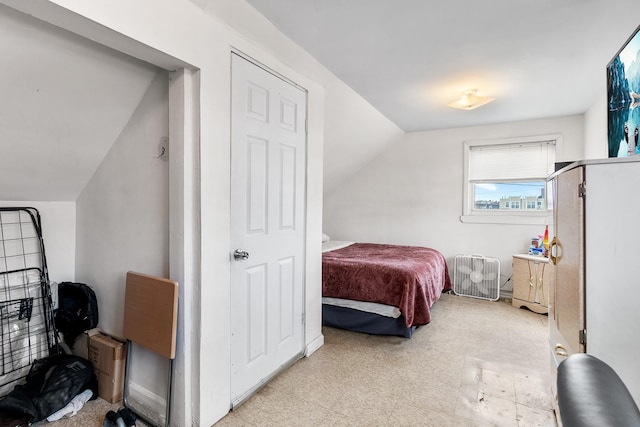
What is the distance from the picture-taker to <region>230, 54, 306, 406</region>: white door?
6.42 ft

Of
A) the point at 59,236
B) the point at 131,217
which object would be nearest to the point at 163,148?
the point at 131,217

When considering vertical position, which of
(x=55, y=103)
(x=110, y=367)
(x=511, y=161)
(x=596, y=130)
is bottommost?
(x=110, y=367)

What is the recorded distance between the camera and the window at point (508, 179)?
4211 millimetres

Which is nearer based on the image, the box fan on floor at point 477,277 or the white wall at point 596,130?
the white wall at point 596,130

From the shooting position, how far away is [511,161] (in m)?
4.40

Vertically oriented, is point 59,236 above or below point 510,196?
below

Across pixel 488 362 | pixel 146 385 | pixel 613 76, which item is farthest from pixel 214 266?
pixel 613 76

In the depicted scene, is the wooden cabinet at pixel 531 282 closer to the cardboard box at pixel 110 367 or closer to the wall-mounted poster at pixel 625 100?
the wall-mounted poster at pixel 625 100

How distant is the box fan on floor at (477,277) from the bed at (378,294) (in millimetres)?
1212

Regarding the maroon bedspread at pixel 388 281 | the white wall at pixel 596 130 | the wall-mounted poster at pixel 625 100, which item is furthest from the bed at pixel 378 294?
the white wall at pixel 596 130

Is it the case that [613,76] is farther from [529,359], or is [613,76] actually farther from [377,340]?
[377,340]

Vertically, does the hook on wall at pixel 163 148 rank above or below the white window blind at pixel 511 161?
below

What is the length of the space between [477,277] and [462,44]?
3146 mm

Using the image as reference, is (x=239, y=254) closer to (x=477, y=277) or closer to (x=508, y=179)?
(x=477, y=277)
